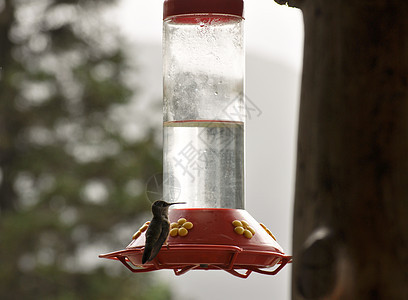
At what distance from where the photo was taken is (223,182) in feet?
8.43

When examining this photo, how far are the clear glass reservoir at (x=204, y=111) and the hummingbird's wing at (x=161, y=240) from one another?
1.32 ft

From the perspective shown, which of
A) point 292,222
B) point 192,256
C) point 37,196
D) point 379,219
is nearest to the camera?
point 379,219

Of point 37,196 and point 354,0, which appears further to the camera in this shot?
point 37,196

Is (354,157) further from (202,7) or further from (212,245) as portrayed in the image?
(202,7)

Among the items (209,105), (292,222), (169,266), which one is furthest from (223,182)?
(292,222)

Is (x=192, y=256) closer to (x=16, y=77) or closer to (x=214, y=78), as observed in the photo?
(x=214, y=78)

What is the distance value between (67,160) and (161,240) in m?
8.31

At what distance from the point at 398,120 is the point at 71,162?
9016 mm

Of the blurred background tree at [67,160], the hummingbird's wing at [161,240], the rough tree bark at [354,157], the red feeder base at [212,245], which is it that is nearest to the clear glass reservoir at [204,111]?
the red feeder base at [212,245]

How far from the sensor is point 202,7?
2359 mm

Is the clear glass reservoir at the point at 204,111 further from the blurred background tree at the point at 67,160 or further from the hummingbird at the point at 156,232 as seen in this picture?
the blurred background tree at the point at 67,160

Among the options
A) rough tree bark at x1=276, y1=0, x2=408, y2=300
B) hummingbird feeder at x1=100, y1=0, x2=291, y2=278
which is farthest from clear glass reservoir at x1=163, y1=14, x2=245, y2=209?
rough tree bark at x1=276, y1=0, x2=408, y2=300

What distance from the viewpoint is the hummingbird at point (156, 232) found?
2.01 meters

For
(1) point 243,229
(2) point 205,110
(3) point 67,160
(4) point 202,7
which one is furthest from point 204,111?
(3) point 67,160
